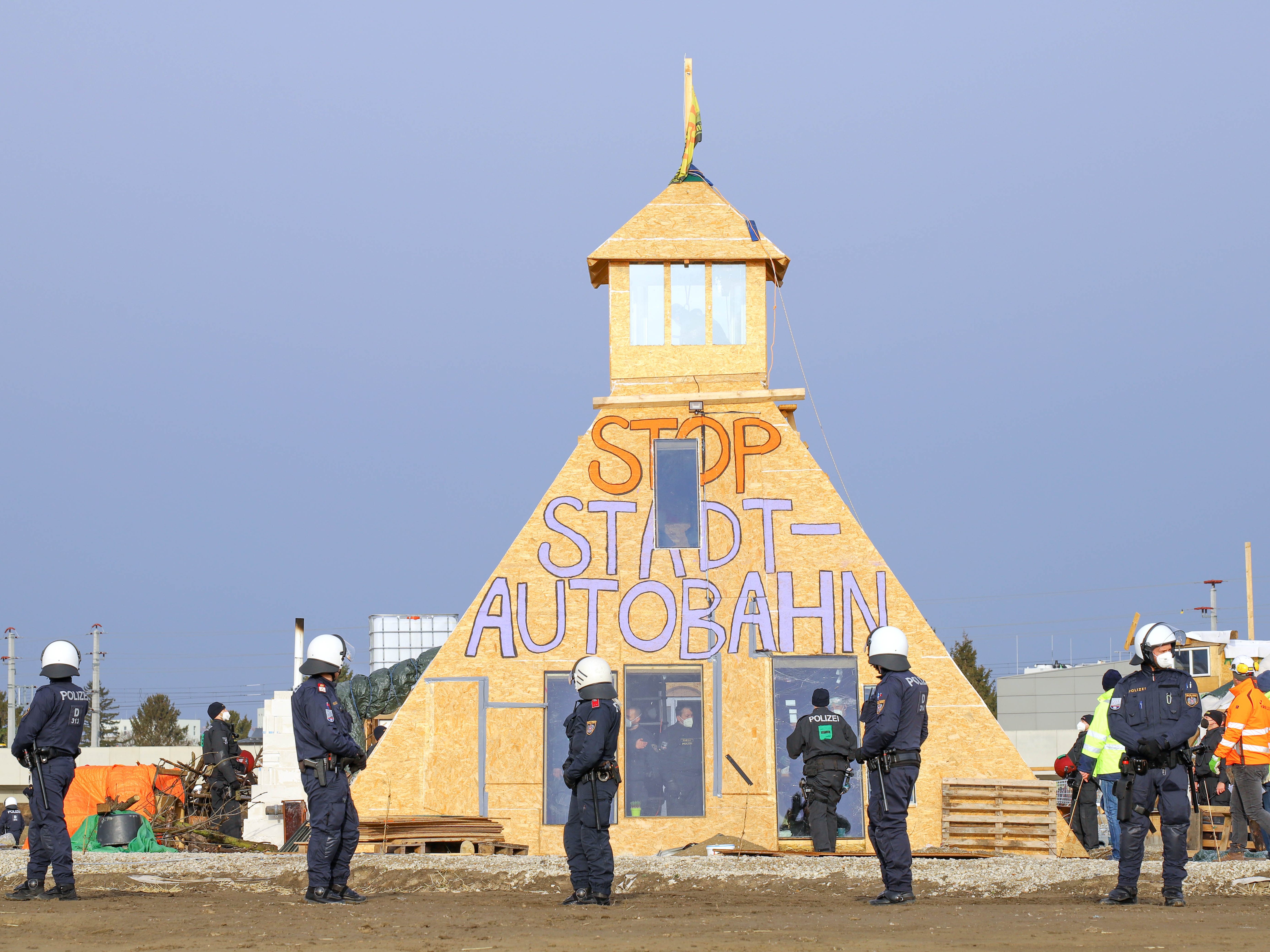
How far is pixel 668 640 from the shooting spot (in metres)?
18.4

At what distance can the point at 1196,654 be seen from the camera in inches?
1793

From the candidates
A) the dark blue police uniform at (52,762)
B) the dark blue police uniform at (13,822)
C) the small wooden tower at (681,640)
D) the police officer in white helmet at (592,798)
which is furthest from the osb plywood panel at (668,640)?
the dark blue police uniform at (13,822)

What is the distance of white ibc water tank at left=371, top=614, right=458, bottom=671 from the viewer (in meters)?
31.9

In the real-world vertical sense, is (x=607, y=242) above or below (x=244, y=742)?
above

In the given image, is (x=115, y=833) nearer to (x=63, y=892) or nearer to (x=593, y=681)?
(x=63, y=892)

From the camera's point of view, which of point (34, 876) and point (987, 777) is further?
point (987, 777)

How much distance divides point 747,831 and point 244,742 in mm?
16924

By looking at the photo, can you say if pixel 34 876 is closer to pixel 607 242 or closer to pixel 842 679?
pixel 842 679

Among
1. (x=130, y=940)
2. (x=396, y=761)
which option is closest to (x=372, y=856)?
(x=396, y=761)

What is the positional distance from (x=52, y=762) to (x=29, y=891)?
1.12 meters

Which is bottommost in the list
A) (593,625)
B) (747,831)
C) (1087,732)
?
(747,831)

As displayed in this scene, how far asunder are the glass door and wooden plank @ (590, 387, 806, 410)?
3.65 m

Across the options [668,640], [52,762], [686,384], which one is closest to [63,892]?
[52,762]

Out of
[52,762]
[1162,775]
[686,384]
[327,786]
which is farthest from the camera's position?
[686,384]
